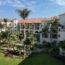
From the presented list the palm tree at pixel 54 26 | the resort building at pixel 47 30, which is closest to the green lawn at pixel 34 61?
the resort building at pixel 47 30

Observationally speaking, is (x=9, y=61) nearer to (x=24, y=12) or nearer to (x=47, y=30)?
(x=47, y=30)

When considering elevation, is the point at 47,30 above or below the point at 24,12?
below

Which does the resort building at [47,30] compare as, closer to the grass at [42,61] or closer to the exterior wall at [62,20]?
the exterior wall at [62,20]

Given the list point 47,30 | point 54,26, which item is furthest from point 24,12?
point 54,26

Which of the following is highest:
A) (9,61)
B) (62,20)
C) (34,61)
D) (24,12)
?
(24,12)

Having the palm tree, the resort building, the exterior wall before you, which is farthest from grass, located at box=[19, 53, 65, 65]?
the exterior wall

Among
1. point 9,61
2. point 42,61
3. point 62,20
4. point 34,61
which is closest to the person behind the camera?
point 42,61

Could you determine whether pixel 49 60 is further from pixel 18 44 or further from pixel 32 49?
pixel 18 44

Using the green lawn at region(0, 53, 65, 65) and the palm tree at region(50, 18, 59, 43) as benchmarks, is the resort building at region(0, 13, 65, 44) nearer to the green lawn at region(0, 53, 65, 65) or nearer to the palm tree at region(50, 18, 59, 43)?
the palm tree at region(50, 18, 59, 43)

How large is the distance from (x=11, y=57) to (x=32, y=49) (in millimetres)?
6081

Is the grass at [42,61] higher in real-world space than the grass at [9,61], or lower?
higher

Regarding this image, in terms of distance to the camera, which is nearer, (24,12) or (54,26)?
(54,26)

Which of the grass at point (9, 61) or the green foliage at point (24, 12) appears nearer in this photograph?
the grass at point (9, 61)

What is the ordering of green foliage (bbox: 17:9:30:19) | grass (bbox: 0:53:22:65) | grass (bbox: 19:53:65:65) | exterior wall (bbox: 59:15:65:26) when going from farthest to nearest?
1. green foliage (bbox: 17:9:30:19)
2. exterior wall (bbox: 59:15:65:26)
3. grass (bbox: 0:53:22:65)
4. grass (bbox: 19:53:65:65)
